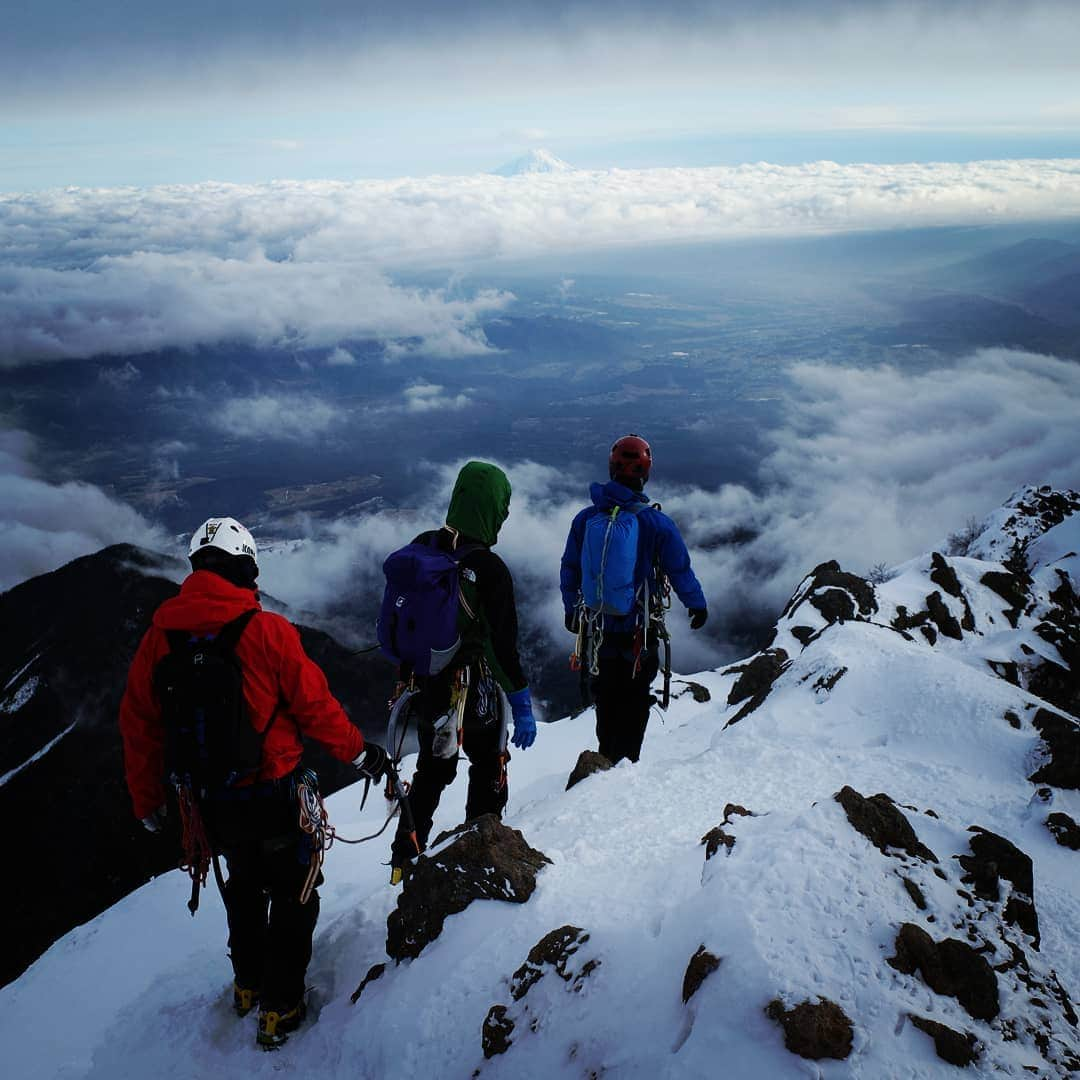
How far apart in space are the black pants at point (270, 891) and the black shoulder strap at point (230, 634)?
3.65 feet

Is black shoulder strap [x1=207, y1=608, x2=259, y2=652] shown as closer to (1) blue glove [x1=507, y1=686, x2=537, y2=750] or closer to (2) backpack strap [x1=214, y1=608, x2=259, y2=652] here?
(2) backpack strap [x1=214, y1=608, x2=259, y2=652]

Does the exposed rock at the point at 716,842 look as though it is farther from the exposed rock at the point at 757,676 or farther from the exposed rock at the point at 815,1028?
the exposed rock at the point at 757,676

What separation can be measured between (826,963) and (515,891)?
2.14m

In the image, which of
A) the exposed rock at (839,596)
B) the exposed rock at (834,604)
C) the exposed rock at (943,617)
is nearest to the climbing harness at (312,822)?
the exposed rock at (839,596)

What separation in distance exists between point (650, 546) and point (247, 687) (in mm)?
4188

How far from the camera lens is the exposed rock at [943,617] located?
82.7 ft

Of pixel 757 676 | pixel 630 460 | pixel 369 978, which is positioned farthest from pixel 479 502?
pixel 757 676

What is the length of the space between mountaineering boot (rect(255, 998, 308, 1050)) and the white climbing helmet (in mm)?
3072

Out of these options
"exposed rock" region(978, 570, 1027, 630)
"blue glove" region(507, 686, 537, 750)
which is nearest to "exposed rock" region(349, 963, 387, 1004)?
"blue glove" region(507, 686, 537, 750)

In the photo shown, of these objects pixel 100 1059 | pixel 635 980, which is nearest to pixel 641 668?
pixel 635 980

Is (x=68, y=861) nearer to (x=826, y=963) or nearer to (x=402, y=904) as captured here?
(x=402, y=904)

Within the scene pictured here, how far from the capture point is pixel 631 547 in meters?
6.54

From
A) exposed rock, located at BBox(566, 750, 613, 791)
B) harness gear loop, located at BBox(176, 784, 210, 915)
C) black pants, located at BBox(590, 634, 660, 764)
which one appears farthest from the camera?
exposed rock, located at BBox(566, 750, 613, 791)

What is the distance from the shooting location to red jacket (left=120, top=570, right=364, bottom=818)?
369 cm
